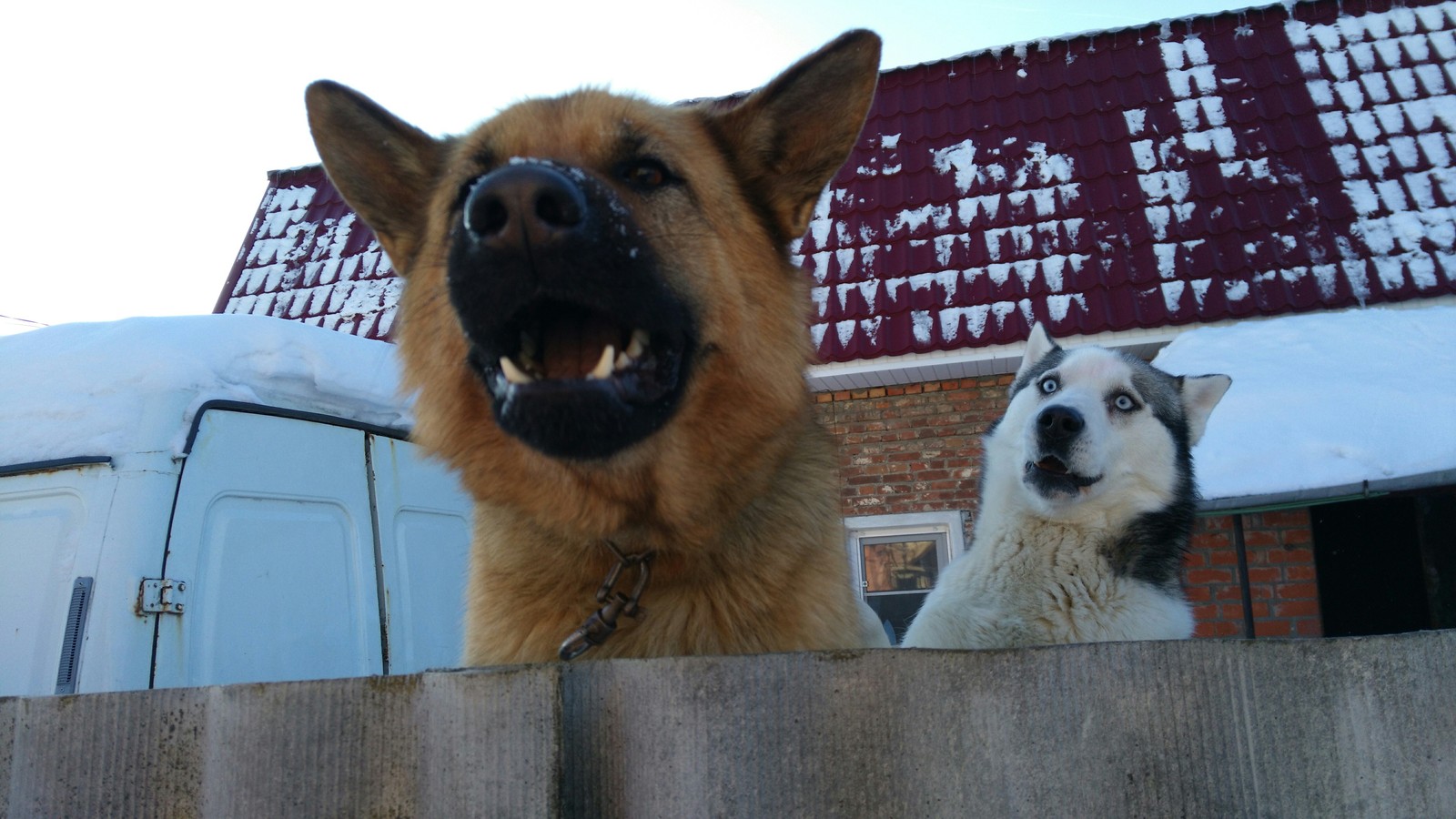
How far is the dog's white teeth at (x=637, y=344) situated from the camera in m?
1.95

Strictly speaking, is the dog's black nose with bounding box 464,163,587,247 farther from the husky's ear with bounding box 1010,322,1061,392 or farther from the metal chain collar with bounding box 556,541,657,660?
the husky's ear with bounding box 1010,322,1061,392

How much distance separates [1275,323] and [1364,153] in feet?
7.73

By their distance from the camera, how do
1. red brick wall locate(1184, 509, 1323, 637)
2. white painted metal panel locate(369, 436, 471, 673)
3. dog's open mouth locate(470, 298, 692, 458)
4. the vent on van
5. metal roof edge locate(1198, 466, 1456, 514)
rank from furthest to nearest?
1. red brick wall locate(1184, 509, 1323, 637)
2. metal roof edge locate(1198, 466, 1456, 514)
3. white painted metal panel locate(369, 436, 471, 673)
4. the vent on van
5. dog's open mouth locate(470, 298, 692, 458)

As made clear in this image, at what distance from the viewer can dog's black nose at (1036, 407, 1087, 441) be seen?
3.03 metres

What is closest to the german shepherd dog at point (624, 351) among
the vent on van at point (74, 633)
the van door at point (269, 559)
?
the van door at point (269, 559)

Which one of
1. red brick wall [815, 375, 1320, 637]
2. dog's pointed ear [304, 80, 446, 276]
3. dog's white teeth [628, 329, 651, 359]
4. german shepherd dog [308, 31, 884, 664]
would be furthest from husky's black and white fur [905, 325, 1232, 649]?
red brick wall [815, 375, 1320, 637]

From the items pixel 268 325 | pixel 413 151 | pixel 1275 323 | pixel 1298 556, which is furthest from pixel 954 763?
pixel 1298 556

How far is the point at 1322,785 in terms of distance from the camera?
49.1 inches

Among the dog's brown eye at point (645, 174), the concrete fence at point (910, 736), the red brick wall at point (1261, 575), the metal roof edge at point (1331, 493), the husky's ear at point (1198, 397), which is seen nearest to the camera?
the concrete fence at point (910, 736)

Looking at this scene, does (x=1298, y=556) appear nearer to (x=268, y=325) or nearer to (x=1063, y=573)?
(x=1063, y=573)

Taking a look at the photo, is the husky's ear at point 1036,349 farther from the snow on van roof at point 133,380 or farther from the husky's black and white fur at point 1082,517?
the snow on van roof at point 133,380

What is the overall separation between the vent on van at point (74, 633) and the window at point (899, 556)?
17.1ft

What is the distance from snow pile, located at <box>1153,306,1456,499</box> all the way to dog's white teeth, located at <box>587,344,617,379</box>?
3.64 m

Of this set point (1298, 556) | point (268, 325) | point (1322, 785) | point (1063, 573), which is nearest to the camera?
point (1322, 785)
